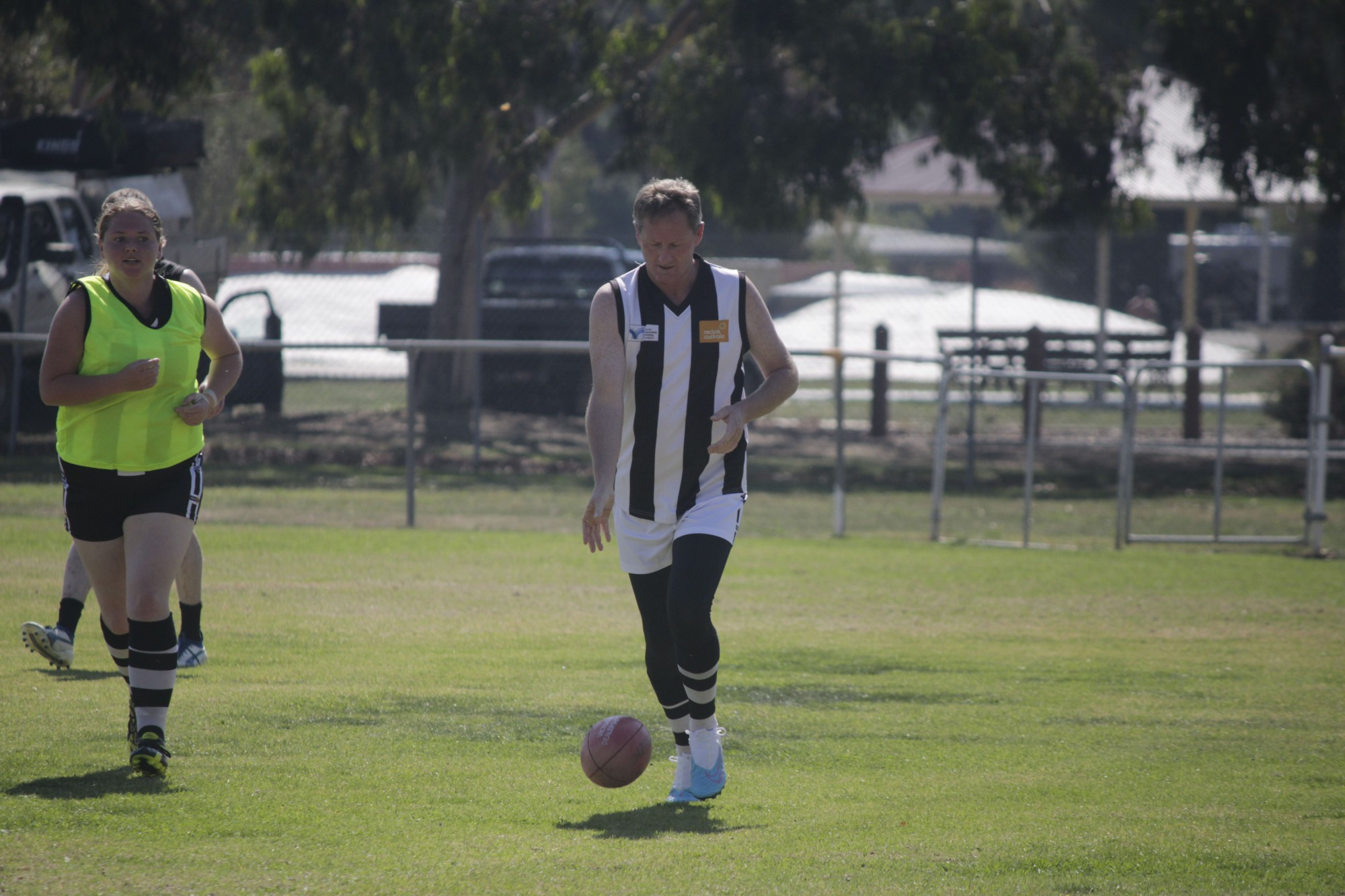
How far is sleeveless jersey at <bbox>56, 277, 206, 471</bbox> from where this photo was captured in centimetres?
524

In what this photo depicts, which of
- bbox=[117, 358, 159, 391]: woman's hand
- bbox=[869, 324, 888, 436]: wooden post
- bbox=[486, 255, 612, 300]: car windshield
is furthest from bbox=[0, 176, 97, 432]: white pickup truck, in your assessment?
bbox=[117, 358, 159, 391]: woman's hand

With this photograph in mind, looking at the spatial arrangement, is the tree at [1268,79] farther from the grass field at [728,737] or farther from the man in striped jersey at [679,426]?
the man in striped jersey at [679,426]

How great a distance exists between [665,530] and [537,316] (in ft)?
49.7

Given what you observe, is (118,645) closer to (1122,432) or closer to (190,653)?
(190,653)

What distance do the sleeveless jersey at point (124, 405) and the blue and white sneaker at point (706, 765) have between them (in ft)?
7.08

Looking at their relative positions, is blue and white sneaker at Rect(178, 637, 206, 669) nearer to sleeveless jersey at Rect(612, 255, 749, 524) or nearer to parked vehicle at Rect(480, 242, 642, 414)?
sleeveless jersey at Rect(612, 255, 749, 524)

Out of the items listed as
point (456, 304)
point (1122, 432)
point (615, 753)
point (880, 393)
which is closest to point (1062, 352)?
point (880, 393)

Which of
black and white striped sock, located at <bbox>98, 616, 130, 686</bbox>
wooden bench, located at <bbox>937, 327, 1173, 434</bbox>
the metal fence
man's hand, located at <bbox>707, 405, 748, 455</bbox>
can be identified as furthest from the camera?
wooden bench, located at <bbox>937, 327, 1173, 434</bbox>

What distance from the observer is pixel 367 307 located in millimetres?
24828

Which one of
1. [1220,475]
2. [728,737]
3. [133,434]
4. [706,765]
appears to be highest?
[133,434]

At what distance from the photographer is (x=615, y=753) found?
5.08 meters

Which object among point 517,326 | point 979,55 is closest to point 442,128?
point 517,326

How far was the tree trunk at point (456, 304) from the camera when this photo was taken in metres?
19.6

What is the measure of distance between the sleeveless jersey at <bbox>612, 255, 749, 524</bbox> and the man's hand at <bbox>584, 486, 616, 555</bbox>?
0.67 feet
